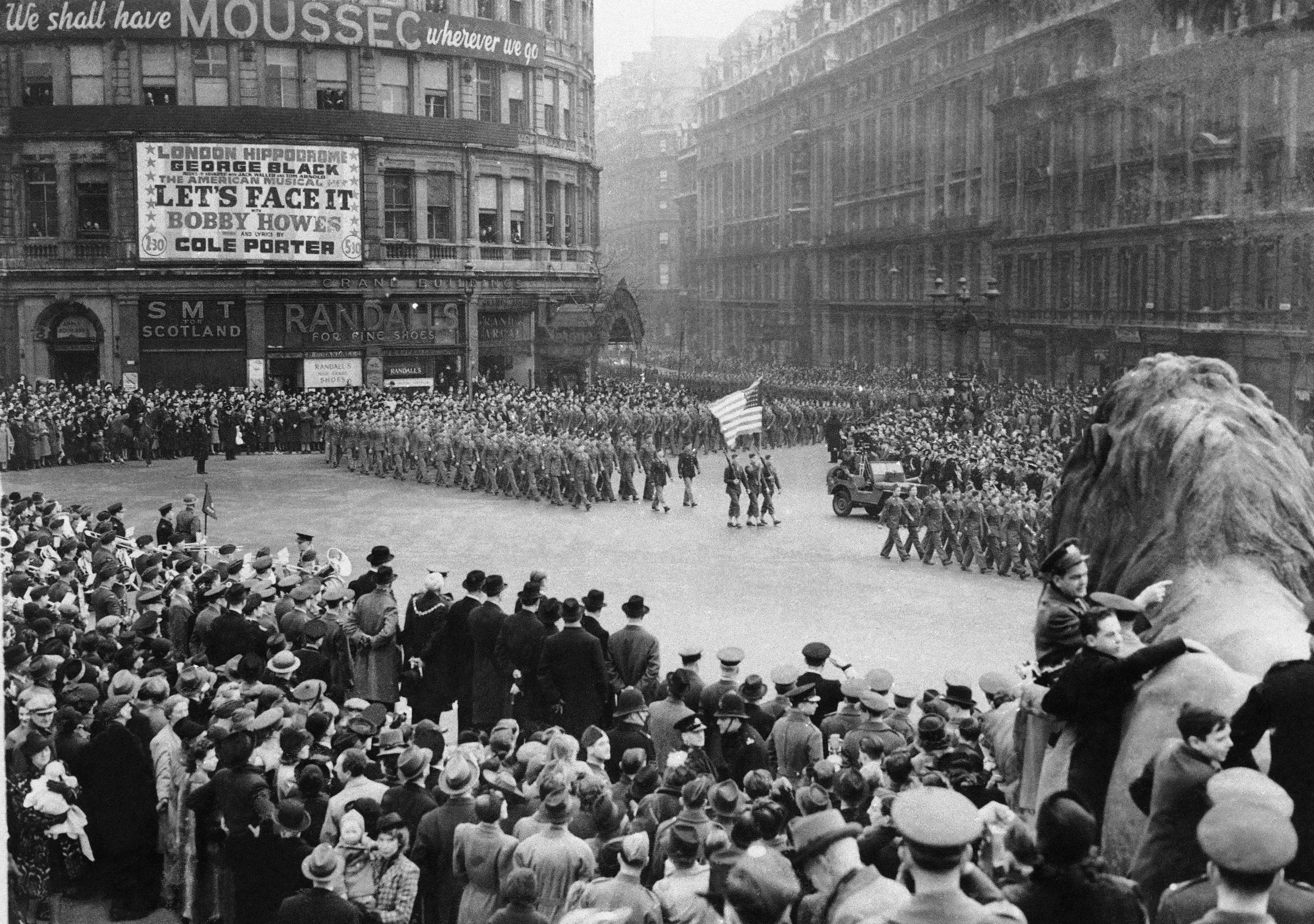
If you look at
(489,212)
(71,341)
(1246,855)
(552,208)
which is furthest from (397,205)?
(1246,855)

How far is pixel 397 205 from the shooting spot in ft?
163

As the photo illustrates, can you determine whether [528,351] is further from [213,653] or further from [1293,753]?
[1293,753]

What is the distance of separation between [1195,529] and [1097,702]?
1.83m

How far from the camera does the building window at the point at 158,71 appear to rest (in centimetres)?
4653

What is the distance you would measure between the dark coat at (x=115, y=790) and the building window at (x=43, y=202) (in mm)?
41316

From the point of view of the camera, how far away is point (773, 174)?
298 ft

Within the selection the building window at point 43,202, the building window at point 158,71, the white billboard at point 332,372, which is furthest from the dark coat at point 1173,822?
the building window at point 43,202

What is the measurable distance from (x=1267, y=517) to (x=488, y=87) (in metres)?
47.7

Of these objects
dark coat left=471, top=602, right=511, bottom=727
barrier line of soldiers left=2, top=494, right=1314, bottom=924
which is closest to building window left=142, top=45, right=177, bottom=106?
barrier line of soldiers left=2, top=494, right=1314, bottom=924

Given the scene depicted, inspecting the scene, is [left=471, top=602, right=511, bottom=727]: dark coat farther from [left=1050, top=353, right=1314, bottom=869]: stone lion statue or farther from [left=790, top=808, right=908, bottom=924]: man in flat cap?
A: [left=790, top=808, right=908, bottom=924]: man in flat cap

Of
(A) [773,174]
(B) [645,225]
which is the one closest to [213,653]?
(A) [773,174]

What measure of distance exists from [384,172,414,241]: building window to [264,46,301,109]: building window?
4.21 metres

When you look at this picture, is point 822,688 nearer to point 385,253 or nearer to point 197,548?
point 197,548

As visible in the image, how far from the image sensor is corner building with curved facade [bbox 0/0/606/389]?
150 feet
